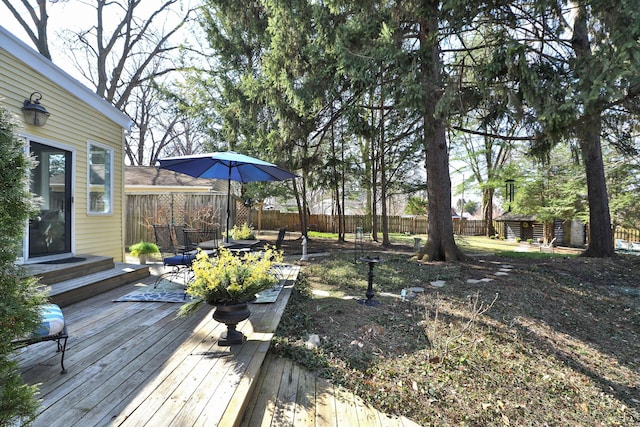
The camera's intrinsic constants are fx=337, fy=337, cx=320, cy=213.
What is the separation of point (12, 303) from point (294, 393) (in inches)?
73.9

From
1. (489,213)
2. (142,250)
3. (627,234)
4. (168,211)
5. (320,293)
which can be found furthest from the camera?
(489,213)

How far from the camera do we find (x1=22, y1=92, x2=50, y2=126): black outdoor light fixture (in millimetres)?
4637

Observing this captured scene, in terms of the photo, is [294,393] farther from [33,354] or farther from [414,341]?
[33,354]

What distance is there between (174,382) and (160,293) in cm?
265

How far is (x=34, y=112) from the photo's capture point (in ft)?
15.3

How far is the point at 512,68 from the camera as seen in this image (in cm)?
459

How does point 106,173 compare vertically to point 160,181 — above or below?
below

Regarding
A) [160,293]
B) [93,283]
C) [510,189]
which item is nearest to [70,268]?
[93,283]

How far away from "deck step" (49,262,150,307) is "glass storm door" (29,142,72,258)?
32.5 inches

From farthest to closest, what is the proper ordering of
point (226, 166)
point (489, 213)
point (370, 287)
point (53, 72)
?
point (489, 213), point (226, 166), point (53, 72), point (370, 287)

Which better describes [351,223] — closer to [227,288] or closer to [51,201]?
[51,201]

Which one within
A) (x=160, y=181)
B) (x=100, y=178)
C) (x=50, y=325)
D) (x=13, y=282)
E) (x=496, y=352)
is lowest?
(x=496, y=352)

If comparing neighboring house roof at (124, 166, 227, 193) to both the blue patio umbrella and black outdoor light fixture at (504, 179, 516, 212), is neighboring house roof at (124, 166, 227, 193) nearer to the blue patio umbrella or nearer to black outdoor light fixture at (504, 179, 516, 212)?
the blue patio umbrella

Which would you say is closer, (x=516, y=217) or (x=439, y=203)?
(x=439, y=203)
